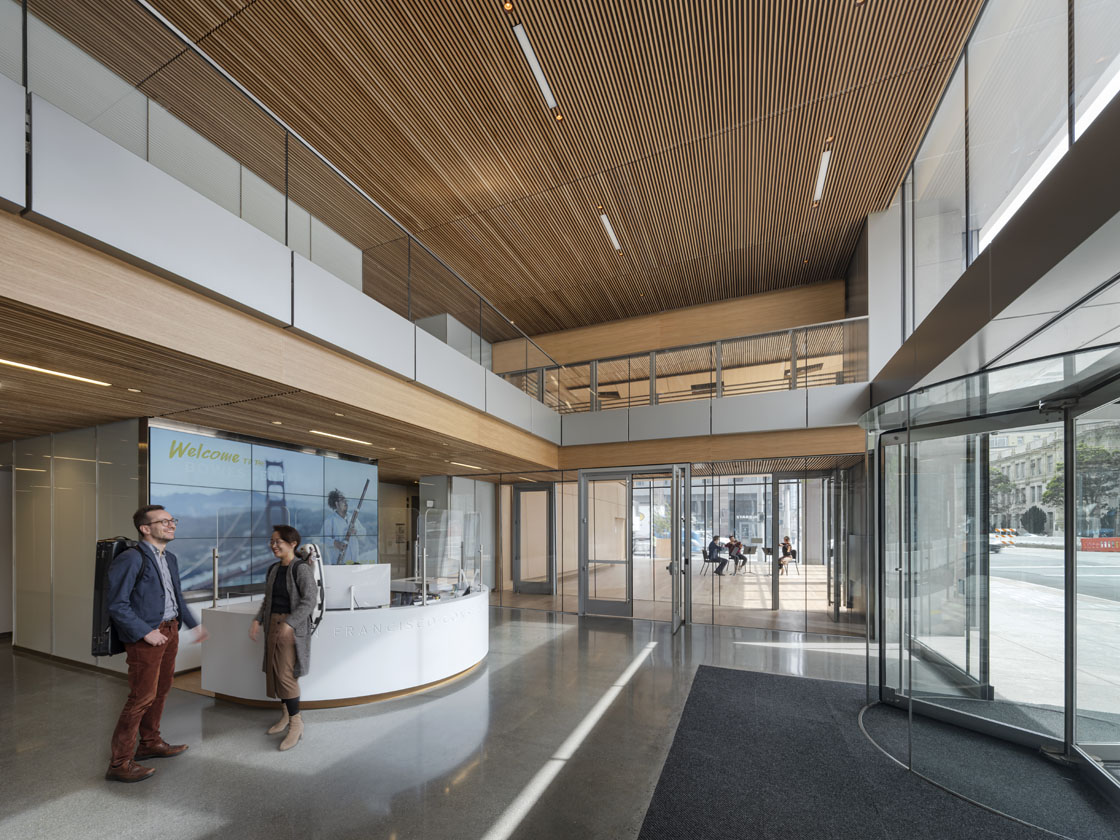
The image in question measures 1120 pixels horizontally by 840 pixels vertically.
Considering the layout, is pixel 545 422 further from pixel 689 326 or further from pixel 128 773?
pixel 128 773

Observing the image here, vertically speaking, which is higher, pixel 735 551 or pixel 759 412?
pixel 759 412

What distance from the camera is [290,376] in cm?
486

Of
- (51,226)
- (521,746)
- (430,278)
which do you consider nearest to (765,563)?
(521,746)

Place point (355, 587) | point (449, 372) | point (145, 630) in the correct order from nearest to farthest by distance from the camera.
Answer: point (145, 630), point (355, 587), point (449, 372)

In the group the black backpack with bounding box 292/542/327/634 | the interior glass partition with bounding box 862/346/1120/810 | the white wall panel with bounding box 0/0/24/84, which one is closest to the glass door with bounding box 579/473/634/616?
the interior glass partition with bounding box 862/346/1120/810

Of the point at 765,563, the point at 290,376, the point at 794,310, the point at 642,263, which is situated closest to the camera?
the point at 290,376

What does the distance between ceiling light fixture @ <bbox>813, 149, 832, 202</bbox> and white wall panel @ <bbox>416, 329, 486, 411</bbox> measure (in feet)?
17.1

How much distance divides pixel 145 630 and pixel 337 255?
3737 mm

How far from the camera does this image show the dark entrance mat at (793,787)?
3.31 m

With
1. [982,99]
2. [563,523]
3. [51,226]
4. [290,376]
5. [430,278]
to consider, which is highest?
[982,99]

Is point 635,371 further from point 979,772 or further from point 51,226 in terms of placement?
point 51,226

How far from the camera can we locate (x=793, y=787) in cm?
380

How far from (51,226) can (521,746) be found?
4556 mm

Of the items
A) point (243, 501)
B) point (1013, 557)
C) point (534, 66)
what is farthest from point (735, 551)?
point (534, 66)
